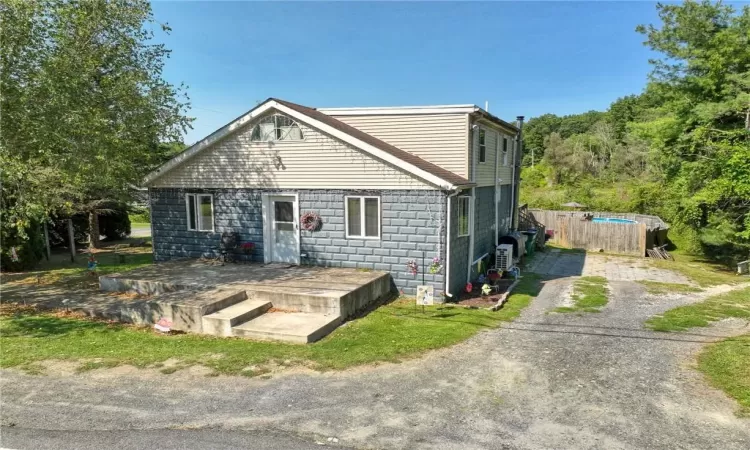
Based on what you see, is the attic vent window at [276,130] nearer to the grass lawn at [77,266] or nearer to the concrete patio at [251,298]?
the concrete patio at [251,298]

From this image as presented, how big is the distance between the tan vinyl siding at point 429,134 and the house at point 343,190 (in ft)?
0.10

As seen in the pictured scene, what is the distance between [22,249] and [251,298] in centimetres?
1042

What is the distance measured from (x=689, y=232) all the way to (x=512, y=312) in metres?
18.2

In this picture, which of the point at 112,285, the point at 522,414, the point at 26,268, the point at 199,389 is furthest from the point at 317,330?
the point at 26,268

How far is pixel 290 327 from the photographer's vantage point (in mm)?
8828

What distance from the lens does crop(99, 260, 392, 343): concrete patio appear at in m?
8.98

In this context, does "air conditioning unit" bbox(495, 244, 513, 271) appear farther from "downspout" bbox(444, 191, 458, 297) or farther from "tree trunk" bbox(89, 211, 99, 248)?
"tree trunk" bbox(89, 211, 99, 248)

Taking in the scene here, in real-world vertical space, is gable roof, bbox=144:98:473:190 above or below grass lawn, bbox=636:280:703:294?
above

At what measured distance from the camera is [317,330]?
8.59 m

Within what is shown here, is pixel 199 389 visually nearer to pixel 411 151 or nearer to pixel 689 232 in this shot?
pixel 411 151

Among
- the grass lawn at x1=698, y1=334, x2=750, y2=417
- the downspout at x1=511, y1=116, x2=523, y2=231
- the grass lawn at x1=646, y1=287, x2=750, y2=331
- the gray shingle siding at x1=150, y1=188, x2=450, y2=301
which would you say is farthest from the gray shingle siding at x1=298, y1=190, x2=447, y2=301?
the downspout at x1=511, y1=116, x2=523, y2=231

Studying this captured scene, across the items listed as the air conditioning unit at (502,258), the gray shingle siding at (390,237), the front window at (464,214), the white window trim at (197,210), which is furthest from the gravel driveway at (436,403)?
the white window trim at (197,210)

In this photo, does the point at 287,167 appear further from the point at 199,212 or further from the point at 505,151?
the point at 505,151

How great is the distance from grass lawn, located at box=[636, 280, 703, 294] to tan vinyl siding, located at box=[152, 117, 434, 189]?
8349 millimetres
